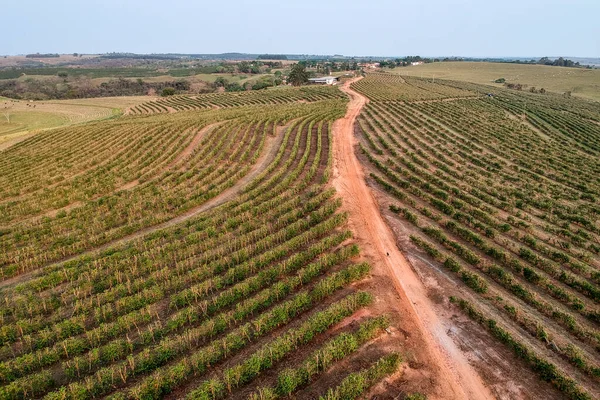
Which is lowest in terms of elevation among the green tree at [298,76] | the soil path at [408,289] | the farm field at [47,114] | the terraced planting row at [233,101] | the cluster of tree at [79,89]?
the soil path at [408,289]

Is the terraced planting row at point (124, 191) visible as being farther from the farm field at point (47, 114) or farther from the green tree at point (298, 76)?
the green tree at point (298, 76)

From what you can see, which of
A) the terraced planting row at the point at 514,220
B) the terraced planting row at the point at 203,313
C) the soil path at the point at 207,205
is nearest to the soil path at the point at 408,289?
the terraced planting row at the point at 203,313

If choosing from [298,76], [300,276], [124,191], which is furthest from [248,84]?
[300,276]

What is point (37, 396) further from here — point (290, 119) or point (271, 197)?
point (290, 119)

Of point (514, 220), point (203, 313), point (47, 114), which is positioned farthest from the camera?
point (47, 114)

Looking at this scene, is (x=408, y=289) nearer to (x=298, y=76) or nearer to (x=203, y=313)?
(x=203, y=313)

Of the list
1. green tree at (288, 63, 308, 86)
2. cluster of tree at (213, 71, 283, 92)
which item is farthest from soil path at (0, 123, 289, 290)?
cluster of tree at (213, 71, 283, 92)
